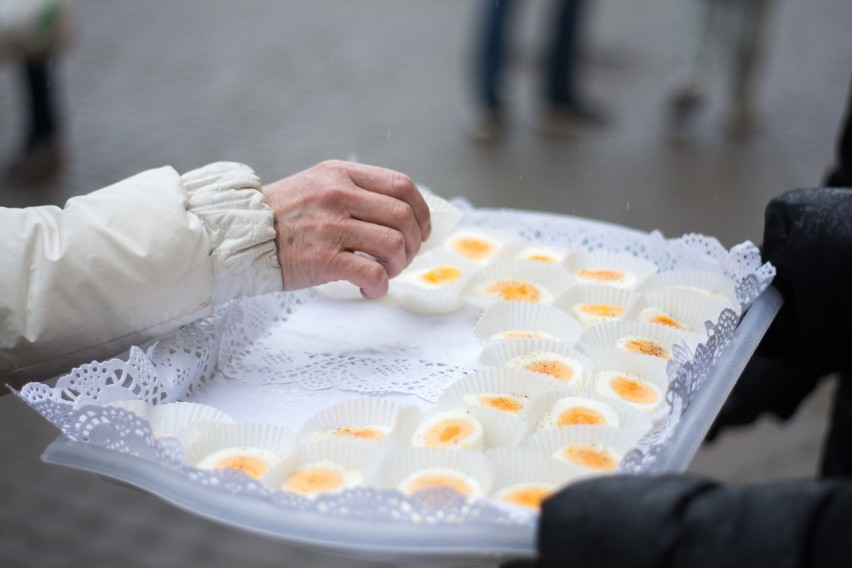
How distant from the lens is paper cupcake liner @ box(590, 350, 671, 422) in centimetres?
193

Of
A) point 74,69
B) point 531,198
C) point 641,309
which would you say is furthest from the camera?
point 74,69

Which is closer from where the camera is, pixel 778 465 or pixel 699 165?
pixel 778 465

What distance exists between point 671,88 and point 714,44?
0.80 metres

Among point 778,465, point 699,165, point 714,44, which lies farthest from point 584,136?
point 778,465

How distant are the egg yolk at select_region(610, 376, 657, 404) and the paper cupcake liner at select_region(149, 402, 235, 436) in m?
0.73

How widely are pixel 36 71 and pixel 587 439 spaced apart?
5.06 m

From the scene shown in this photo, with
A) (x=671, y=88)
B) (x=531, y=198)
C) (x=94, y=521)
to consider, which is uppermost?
(x=671, y=88)

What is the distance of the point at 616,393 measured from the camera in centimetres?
192

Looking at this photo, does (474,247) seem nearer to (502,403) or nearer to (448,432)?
(502,403)

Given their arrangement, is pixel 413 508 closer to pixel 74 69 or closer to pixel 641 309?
pixel 641 309

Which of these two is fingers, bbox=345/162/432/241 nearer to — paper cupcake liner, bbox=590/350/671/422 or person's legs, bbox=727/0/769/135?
paper cupcake liner, bbox=590/350/671/422

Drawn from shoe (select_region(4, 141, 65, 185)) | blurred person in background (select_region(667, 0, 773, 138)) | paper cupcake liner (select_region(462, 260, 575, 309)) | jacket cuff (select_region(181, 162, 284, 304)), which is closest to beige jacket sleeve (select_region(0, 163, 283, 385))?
jacket cuff (select_region(181, 162, 284, 304))

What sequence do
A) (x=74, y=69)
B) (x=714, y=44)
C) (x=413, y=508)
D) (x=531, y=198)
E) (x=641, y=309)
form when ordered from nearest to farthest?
1. (x=413, y=508)
2. (x=641, y=309)
3. (x=531, y=198)
4. (x=74, y=69)
5. (x=714, y=44)

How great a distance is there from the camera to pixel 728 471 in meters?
3.89
